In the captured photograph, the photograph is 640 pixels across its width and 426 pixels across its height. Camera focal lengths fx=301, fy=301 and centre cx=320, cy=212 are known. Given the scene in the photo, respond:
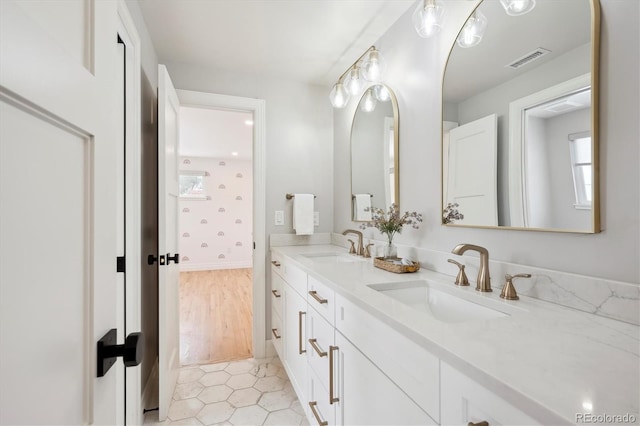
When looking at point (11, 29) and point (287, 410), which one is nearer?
point (11, 29)

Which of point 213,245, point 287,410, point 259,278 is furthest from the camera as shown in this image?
point 213,245

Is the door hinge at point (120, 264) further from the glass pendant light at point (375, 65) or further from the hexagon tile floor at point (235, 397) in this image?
the glass pendant light at point (375, 65)

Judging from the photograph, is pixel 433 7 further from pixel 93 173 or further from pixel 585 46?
pixel 93 173

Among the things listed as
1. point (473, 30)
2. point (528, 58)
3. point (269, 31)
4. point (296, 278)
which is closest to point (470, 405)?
point (528, 58)

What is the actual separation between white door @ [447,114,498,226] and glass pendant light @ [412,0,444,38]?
0.47m

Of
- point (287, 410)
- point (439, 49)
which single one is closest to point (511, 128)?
point (439, 49)

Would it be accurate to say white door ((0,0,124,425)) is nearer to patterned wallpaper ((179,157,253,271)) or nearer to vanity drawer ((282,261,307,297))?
vanity drawer ((282,261,307,297))

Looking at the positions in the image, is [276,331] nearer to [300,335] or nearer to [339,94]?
[300,335]

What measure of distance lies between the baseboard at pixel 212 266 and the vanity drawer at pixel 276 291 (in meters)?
4.27

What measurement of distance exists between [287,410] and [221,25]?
2349 mm

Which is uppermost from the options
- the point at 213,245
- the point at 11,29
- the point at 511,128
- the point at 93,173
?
the point at 511,128

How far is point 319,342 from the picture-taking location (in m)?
1.40

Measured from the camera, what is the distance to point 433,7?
134cm
